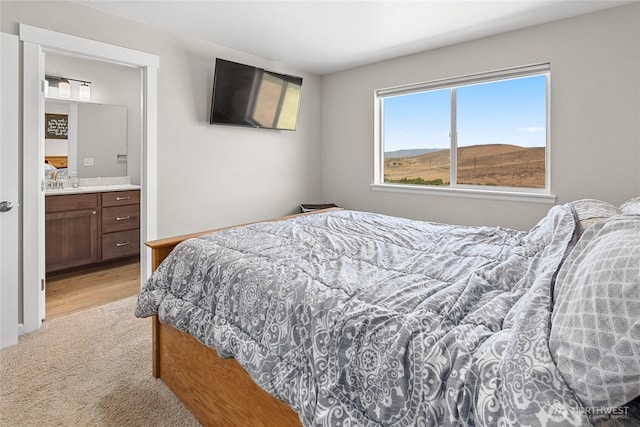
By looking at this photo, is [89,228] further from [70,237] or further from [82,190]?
[82,190]

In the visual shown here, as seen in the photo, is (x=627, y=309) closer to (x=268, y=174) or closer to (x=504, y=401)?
(x=504, y=401)

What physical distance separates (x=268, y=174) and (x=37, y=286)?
2.33 meters

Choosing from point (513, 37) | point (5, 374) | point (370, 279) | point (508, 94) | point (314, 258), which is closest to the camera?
point (370, 279)

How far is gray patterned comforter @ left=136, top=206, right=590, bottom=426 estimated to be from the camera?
77 cm

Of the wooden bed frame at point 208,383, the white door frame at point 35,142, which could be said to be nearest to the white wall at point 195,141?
the white door frame at point 35,142

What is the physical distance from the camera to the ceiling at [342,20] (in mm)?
2611

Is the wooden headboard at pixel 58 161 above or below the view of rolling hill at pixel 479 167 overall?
above

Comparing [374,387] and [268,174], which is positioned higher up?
[268,174]

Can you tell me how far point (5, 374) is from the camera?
2.02 metres

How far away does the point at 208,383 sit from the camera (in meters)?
1.59

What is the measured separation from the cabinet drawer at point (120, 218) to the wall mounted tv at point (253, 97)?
177cm

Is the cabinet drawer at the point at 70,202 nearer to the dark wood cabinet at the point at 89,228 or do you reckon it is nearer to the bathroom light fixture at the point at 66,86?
the dark wood cabinet at the point at 89,228

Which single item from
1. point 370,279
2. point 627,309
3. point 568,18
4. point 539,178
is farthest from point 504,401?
point 568,18

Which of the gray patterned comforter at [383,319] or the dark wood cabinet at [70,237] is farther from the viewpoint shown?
the dark wood cabinet at [70,237]
